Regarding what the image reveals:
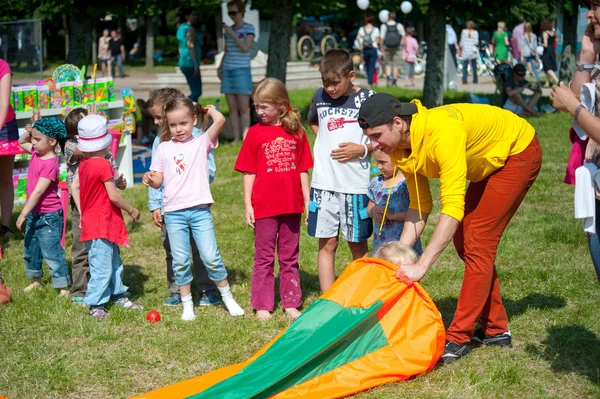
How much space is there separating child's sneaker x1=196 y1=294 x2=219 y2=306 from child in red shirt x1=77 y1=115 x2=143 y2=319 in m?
0.74

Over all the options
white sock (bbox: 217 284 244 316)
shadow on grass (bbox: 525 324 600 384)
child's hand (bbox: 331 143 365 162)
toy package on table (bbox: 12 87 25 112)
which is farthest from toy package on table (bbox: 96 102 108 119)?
shadow on grass (bbox: 525 324 600 384)

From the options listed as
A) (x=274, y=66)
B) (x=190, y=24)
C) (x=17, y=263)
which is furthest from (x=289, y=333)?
(x=190, y=24)

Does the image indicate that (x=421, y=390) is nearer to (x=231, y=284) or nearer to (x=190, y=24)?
(x=231, y=284)

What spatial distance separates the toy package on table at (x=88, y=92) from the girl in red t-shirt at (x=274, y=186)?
525cm

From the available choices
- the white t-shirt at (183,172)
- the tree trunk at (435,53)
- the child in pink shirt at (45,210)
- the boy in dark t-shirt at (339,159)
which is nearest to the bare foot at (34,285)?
the child in pink shirt at (45,210)

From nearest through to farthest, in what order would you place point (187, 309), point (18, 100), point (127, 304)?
1. point (187, 309)
2. point (127, 304)
3. point (18, 100)

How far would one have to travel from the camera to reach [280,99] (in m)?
5.91

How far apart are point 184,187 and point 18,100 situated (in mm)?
4768

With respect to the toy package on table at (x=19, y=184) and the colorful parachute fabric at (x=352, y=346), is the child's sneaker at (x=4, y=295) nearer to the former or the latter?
the colorful parachute fabric at (x=352, y=346)

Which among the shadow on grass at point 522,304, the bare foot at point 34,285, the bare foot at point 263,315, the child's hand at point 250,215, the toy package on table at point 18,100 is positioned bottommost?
the bare foot at point 34,285

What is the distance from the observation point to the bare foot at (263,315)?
607 centimetres

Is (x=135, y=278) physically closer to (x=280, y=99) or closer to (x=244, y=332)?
(x=244, y=332)

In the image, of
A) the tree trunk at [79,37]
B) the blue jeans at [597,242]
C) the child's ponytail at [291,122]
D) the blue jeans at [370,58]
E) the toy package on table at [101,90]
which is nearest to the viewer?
the blue jeans at [597,242]

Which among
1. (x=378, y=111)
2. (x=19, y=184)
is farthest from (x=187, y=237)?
(x=19, y=184)
